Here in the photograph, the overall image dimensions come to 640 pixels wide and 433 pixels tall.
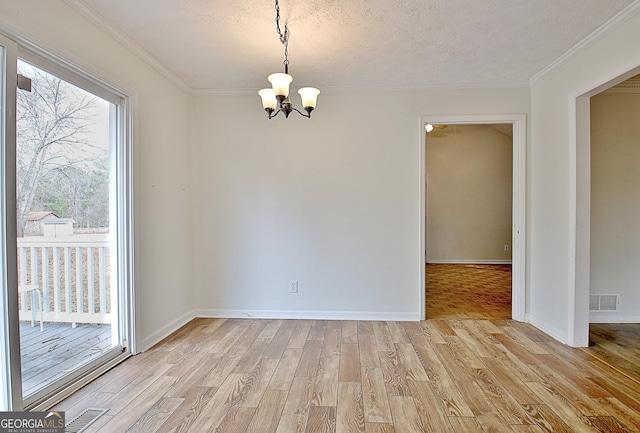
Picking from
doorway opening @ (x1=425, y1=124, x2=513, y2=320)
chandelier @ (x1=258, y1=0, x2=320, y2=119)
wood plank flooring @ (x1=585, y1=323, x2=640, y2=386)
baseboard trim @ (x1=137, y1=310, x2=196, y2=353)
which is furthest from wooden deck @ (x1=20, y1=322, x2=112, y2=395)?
doorway opening @ (x1=425, y1=124, x2=513, y2=320)

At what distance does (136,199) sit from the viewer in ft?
8.66

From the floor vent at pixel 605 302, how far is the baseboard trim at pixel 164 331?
4.29 m

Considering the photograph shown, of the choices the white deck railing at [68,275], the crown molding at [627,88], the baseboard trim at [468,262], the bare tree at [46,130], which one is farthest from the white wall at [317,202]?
the baseboard trim at [468,262]

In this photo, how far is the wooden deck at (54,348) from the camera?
1.87 meters

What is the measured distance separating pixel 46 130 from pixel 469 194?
22.8 feet

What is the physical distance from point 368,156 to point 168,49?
2.12 m

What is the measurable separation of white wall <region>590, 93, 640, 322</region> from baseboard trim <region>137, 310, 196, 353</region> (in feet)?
14.1

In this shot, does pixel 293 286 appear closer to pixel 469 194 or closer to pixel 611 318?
pixel 611 318

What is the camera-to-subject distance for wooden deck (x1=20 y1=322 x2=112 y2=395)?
73.4 inches

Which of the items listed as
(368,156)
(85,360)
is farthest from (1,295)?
(368,156)

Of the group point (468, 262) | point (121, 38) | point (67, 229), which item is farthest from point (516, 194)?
point (67, 229)

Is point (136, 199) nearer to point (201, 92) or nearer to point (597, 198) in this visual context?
point (201, 92)

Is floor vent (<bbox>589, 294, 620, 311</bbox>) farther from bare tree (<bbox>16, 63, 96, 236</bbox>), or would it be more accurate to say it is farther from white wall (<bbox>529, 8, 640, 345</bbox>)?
bare tree (<bbox>16, 63, 96, 236</bbox>)

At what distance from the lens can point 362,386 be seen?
7.03 feet
